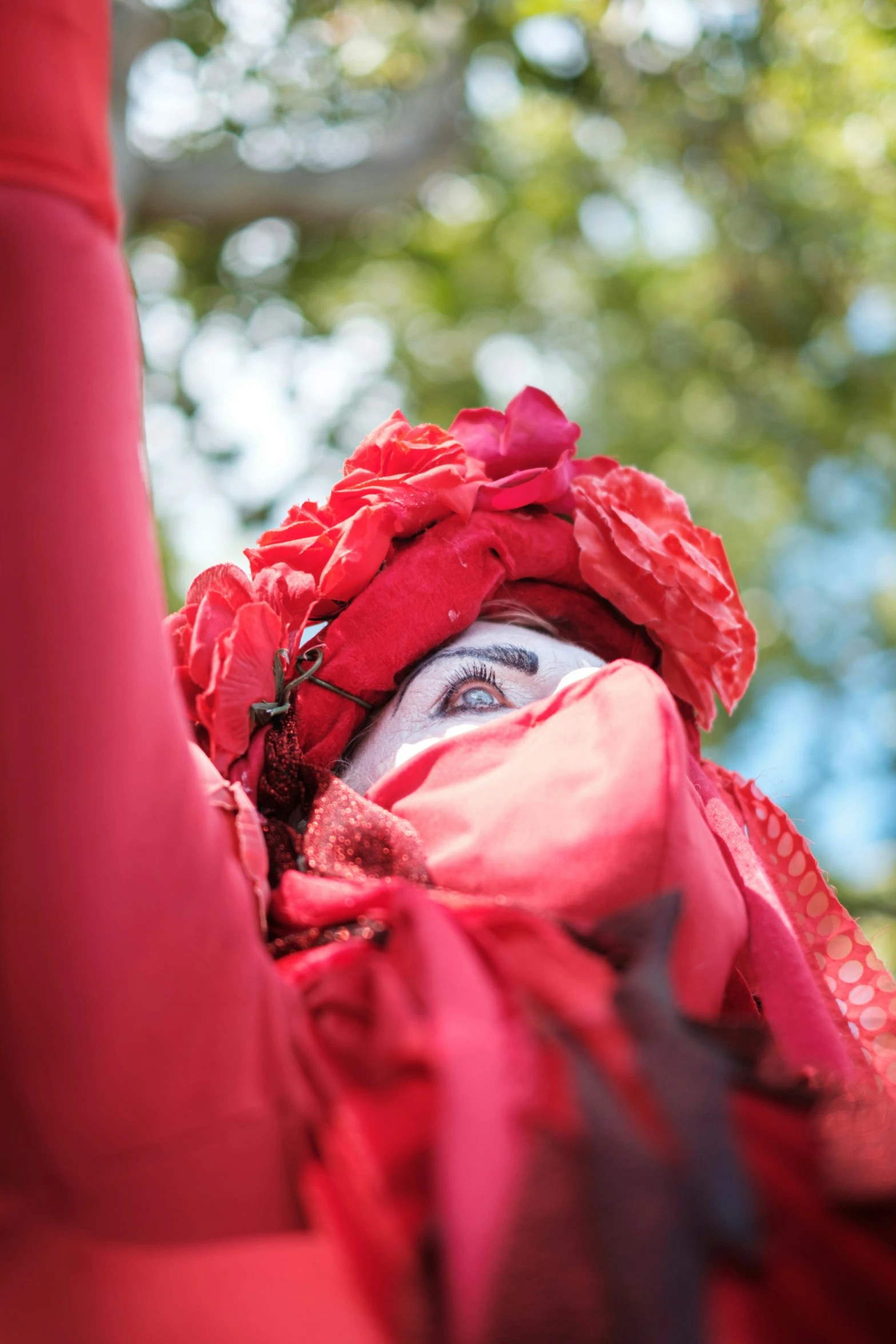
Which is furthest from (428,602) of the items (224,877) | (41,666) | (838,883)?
(838,883)

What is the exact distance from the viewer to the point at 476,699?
1.46 metres

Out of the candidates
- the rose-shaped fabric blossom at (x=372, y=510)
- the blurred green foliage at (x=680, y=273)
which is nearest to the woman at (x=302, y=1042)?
the rose-shaped fabric blossom at (x=372, y=510)

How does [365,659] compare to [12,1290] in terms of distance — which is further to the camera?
[365,659]

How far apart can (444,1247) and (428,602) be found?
36.1 inches

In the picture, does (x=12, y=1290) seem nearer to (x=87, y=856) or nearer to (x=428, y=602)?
(x=87, y=856)

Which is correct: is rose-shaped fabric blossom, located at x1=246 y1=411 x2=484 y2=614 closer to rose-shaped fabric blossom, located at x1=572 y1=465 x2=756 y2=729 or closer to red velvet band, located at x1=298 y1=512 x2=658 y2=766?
red velvet band, located at x1=298 y1=512 x2=658 y2=766

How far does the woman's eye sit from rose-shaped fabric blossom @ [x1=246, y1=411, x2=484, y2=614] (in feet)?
0.64

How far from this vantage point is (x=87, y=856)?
30.7 inches

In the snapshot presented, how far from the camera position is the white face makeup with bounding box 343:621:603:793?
1.43 m

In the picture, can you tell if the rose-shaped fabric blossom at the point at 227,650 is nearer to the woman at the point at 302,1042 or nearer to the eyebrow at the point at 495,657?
the eyebrow at the point at 495,657

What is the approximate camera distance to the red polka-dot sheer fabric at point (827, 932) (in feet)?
4.26

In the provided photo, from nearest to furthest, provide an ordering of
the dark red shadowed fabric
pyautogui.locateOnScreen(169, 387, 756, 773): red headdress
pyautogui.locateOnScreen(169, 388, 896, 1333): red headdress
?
pyautogui.locateOnScreen(169, 388, 896, 1333): red headdress < the dark red shadowed fabric < pyautogui.locateOnScreen(169, 387, 756, 773): red headdress

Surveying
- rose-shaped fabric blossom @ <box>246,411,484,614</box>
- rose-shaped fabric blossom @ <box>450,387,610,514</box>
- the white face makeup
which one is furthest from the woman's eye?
rose-shaped fabric blossom @ <box>450,387,610,514</box>

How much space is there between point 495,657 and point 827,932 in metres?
0.53
